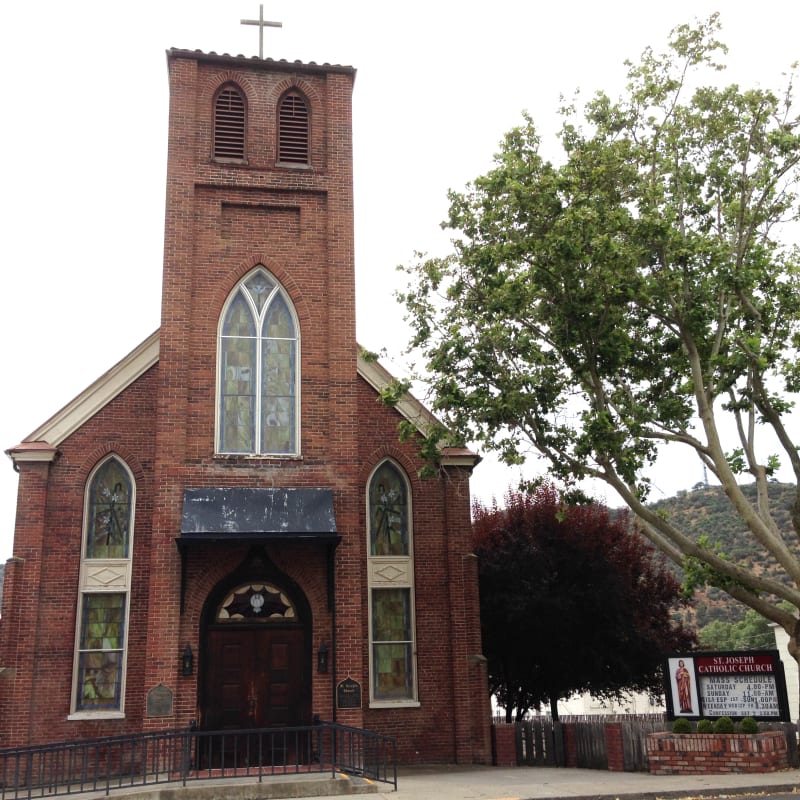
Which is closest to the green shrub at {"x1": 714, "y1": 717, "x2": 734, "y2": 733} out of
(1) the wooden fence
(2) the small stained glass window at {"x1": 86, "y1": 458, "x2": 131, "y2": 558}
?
(1) the wooden fence

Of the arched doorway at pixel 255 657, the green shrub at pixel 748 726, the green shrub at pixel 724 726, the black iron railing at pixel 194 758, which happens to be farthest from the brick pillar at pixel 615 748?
the arched doorway at pixel 255 657

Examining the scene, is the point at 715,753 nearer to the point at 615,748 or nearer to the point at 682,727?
the point at 682,727

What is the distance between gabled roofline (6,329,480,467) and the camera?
18.2m

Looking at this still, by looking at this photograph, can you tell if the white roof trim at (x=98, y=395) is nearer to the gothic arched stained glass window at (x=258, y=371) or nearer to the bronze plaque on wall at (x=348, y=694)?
the gothic arched stained glass window at (x=258, y=371)

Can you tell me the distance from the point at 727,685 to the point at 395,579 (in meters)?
6.42

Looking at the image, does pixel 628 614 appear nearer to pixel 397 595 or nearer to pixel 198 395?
pixel 397 595

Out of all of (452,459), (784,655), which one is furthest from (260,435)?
(784,655)

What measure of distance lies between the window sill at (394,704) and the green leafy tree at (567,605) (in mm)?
4075

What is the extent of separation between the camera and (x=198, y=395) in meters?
17.5

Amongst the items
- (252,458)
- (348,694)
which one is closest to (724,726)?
(348,694)

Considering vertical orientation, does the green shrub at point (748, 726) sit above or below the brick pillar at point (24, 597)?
below

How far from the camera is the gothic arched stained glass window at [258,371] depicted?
1762cm

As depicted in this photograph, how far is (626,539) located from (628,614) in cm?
237

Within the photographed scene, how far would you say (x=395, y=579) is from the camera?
62.0 ft
